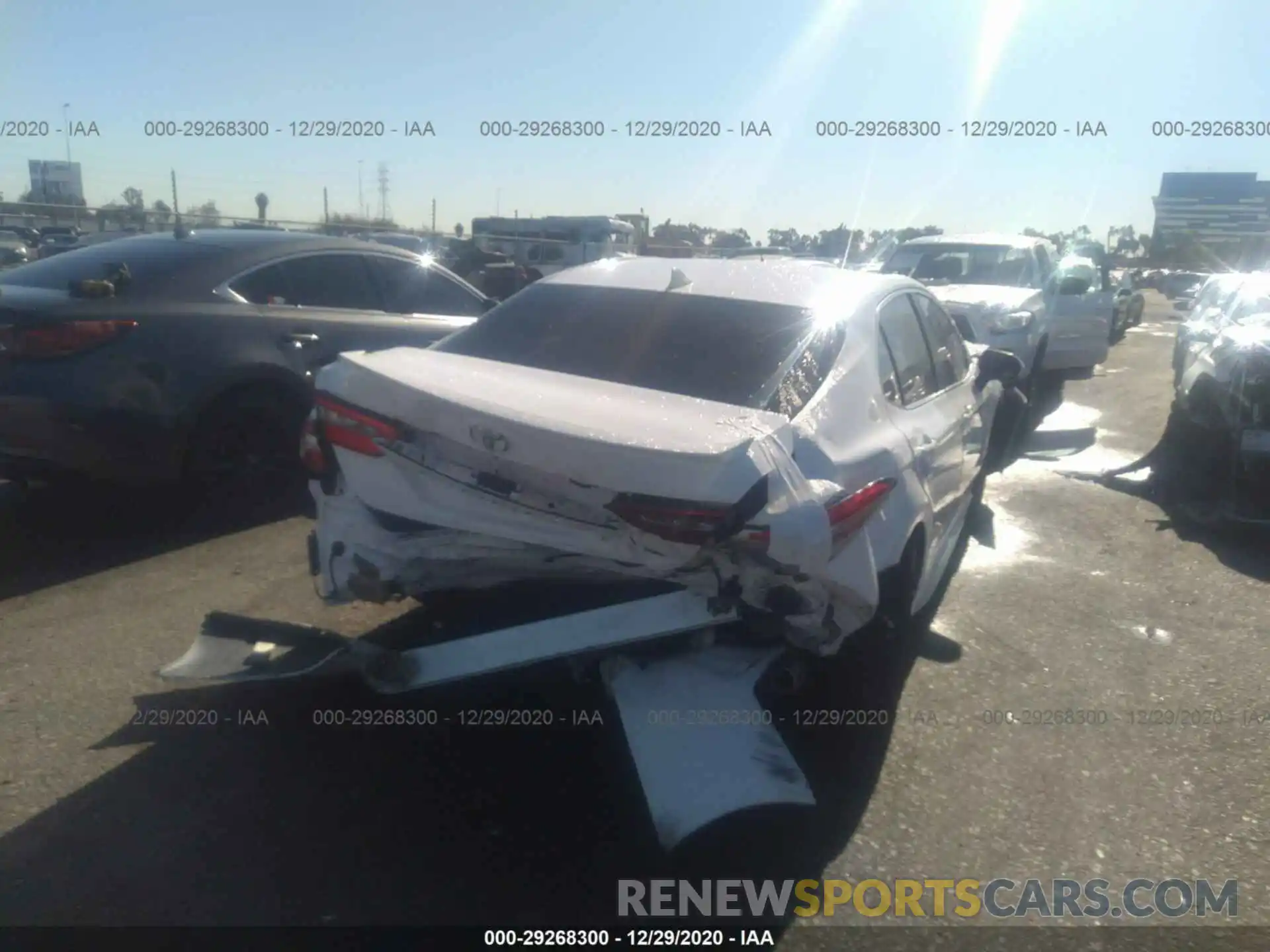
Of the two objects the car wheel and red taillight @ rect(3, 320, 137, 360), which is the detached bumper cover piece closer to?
the car wheel

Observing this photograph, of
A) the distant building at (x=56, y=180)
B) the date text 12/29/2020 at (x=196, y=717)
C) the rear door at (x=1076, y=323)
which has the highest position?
the distant building at (x=56, y=180)

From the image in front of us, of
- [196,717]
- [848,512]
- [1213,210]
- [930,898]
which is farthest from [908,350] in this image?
[1213,210]

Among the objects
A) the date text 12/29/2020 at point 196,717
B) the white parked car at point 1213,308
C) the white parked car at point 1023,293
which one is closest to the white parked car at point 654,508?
the date text 12/29/2020 at point 196,717

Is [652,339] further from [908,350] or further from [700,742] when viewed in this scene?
[700,742]

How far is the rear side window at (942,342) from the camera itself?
4.84m

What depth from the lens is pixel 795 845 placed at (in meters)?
3.13

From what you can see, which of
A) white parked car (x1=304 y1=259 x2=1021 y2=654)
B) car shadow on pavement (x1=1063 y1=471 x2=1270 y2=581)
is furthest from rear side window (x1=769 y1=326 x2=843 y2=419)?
car shadow on pavement (x1=1063 y1=471 x2=1270 y2=581)

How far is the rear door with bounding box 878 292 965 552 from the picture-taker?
13.1 feet

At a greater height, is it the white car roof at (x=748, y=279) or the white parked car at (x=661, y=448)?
Result: the white car roof at (x=748, y=279)

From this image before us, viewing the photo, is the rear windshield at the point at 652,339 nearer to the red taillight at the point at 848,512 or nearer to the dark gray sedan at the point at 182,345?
the red taillight at the point at 848,512

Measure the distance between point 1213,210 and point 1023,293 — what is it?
55.9m

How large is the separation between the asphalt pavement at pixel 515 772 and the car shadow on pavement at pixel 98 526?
0.04 meters

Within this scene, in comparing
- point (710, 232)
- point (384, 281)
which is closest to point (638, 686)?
point (384, 281)

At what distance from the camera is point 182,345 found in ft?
17.7
